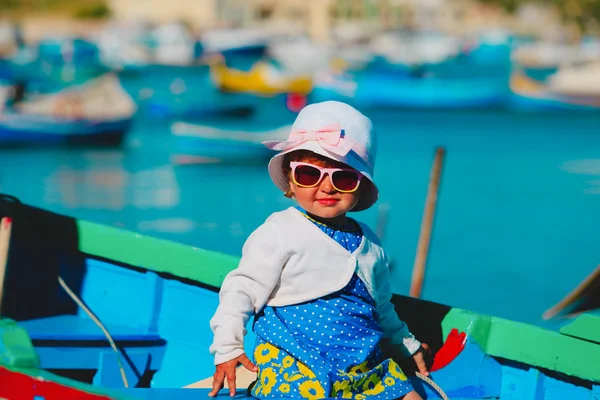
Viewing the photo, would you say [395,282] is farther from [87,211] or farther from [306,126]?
[306,126]

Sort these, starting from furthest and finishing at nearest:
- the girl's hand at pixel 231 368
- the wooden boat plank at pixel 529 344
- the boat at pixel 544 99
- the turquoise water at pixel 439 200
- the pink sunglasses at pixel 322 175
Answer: the boat at pixel 544 99, the turquoise water at pixel 439 200, the wooden boat plank at pixel 529 344, the pink sunglasses at pixel 322 175, the girl's hand at pixel 231 368

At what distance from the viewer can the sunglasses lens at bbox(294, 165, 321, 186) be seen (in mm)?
3204

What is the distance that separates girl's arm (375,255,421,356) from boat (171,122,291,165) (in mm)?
17152

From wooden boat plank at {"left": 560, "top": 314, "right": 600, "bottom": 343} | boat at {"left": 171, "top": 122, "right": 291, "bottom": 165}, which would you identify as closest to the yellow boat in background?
boat at {"left": 171, "top": 122, "right": 291, "bottom": 165}

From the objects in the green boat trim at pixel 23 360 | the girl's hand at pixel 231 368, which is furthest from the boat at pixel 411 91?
the girl's hand at pixel 231 368

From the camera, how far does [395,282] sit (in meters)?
13.0

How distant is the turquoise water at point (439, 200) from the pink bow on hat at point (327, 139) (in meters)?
9.29

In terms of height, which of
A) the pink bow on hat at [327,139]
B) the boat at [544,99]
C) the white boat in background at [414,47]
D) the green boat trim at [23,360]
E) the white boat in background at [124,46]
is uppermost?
the white boat in background at [414,47]

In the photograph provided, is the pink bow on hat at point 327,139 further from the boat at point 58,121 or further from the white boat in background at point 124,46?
the white boat in background at point 124,46

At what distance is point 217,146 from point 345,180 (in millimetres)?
18555

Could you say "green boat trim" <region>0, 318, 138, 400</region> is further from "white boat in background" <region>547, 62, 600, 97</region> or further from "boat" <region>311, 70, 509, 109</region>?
"white boat in background" <region>547, 62, 600, 97</region>

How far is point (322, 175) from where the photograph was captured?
3.19m

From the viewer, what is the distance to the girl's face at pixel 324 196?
10.5ft

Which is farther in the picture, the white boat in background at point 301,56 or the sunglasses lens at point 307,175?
the white boat in background at point 301,56
